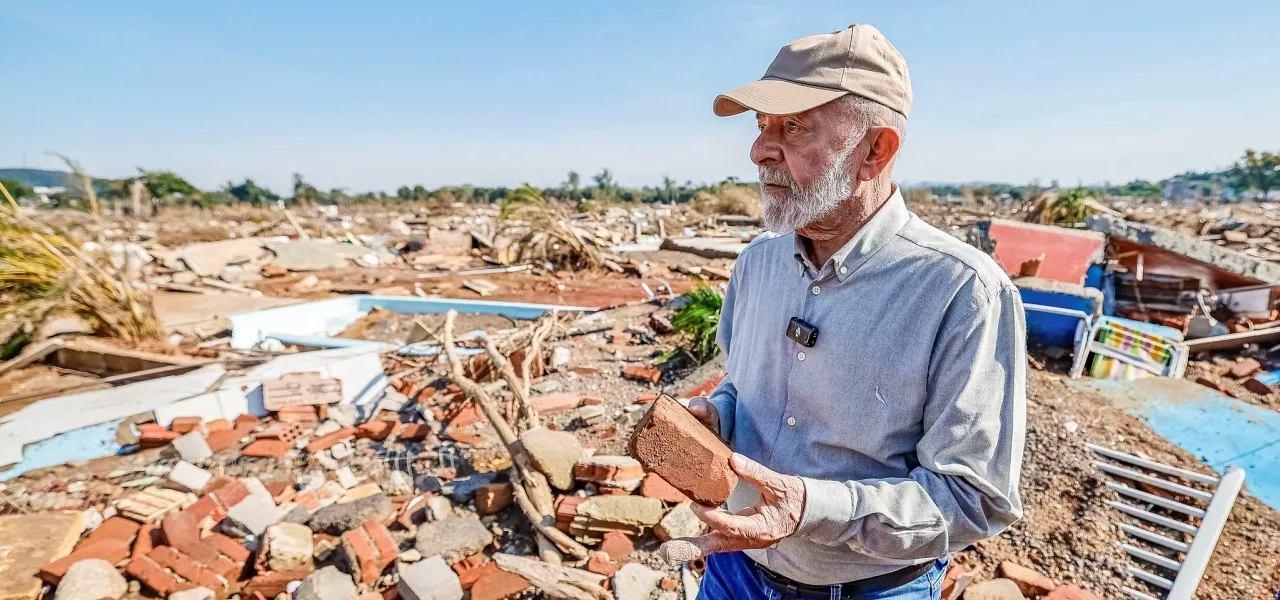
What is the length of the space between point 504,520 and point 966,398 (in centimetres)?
282

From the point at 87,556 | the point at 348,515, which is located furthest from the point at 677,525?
the point at 87,556

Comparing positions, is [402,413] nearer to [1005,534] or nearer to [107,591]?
[107,591]

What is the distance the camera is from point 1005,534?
308 cm

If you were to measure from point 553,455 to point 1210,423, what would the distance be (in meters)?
4.66

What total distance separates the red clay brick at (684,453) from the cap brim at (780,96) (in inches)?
26.7

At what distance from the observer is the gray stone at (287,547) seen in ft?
9.56

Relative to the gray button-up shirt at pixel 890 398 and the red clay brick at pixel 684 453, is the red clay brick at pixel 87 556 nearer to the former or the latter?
the red clay brick at pixel 684 453

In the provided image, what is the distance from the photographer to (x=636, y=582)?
8.83 ft

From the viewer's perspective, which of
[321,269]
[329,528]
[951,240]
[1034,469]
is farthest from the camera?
[321,269]

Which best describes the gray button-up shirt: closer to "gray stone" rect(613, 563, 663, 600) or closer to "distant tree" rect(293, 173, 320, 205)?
"gray stone" rect(613, 563, 663, 600)

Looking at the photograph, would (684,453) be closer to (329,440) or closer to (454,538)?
(454,538)

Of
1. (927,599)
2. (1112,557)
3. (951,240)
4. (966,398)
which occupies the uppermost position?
(951,240)

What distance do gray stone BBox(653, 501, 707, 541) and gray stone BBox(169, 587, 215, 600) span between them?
2.14m

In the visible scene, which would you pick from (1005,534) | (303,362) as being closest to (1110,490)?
(1005,534)
